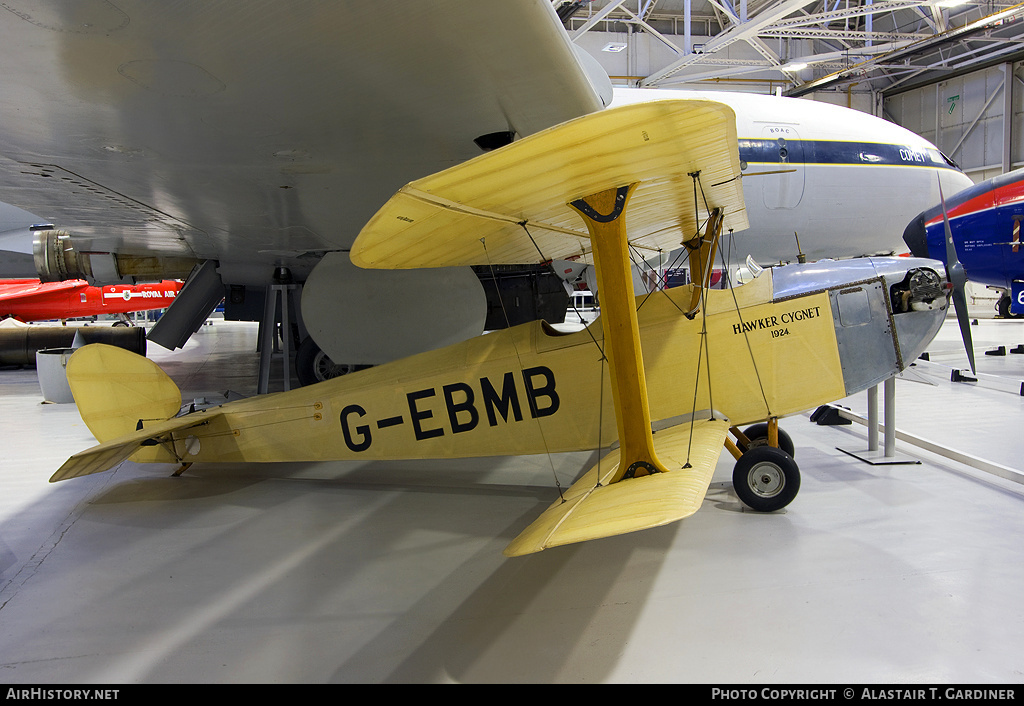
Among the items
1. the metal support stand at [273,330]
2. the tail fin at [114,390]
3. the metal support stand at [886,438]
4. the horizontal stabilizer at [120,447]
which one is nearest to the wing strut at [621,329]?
the metal support stand at [886,438]

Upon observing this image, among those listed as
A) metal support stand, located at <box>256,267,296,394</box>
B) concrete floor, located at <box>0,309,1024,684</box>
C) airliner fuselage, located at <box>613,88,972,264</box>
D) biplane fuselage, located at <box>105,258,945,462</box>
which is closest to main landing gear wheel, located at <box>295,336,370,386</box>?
metal support stand, located at <box>256,267,296,394</box>

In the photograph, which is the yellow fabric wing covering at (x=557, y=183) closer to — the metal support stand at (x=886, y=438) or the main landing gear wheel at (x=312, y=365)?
the metal support stand at (x=886, y=438)

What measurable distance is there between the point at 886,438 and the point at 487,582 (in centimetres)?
363

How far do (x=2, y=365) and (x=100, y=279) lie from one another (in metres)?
4.72

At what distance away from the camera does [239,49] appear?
2.00m

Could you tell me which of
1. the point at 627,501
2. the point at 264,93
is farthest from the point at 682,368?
the point at 264,93

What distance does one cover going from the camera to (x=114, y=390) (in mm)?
4418

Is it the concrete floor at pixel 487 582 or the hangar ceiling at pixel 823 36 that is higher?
the hangar ceiling at pixel 823 36

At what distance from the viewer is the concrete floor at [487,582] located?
226cm

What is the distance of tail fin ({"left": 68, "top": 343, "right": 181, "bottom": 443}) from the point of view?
14.2 feet

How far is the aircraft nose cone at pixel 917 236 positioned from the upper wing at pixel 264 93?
654 cm

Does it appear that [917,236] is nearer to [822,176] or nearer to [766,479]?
[822,176]

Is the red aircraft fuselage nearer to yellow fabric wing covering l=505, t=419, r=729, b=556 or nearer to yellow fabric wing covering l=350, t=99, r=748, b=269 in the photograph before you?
A: yellow fabric wing covering l=350, t=99, r=748, b=269

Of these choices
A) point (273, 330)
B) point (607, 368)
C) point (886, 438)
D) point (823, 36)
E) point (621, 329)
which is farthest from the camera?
point (823, 36)
